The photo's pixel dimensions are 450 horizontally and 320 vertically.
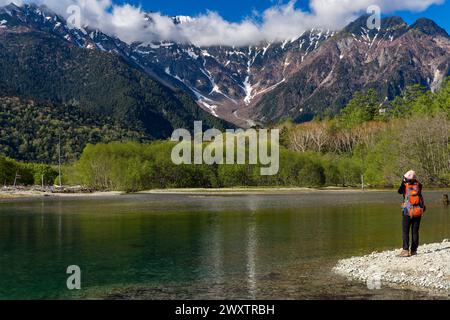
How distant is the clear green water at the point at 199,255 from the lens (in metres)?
22.5

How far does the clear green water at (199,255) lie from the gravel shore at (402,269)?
3.05 ft

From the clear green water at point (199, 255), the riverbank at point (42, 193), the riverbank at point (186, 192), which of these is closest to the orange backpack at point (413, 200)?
the clear green water at point (199, 255)

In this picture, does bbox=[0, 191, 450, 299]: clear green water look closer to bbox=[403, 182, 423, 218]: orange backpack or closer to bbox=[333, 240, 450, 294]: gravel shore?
bbox=[333, 240, 450, 294]: gravel shore

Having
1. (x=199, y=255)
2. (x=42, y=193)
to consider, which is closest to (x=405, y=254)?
(x=199, y=255)

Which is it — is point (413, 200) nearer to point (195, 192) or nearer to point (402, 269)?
point (402, 269)

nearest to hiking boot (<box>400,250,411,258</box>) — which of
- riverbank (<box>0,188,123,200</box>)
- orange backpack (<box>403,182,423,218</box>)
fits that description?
orange backpack (<box>403,182,423,218</box>)

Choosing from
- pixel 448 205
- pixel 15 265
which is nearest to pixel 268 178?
pixel 448 205

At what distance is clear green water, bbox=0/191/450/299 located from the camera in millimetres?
22516

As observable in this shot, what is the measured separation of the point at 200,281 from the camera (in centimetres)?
2453

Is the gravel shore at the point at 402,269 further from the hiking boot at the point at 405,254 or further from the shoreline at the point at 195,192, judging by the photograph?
the shoreline at the point at 195,192
